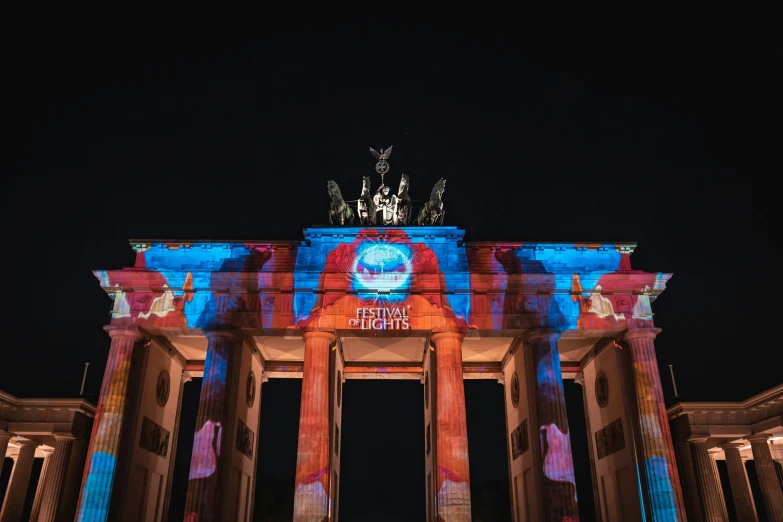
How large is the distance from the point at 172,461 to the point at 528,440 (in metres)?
21.4

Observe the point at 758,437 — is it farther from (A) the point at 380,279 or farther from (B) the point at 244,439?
(B) the point at 244,439

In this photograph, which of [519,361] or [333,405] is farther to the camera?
[519,361]

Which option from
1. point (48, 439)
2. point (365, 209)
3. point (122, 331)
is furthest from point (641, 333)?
point (48, 439)

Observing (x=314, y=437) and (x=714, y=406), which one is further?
(x=714, y=406)

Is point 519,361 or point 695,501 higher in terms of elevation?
point 519,361

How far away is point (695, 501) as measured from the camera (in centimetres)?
3172

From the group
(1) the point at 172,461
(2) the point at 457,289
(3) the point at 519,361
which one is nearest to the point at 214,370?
(1) the point at 172,461

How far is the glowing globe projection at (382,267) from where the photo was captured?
1288 inches

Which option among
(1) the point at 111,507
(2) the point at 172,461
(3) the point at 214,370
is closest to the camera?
(1) the point at 111,507

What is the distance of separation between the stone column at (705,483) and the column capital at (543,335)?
10775 millimetres

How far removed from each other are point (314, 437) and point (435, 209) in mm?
14735

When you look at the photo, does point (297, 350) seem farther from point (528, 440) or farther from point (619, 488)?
point (619, 488)

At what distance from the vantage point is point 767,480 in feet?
110

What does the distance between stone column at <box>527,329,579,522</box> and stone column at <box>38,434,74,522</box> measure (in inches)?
994
